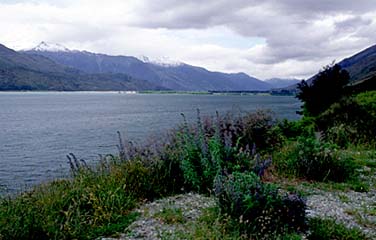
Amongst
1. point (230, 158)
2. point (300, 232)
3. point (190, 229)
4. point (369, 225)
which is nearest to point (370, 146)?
point (230, 158)

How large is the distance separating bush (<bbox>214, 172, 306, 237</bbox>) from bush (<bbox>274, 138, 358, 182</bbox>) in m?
3.25

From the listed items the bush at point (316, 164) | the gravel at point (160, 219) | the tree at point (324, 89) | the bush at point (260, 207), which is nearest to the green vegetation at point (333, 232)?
the bush at point (260, 207)

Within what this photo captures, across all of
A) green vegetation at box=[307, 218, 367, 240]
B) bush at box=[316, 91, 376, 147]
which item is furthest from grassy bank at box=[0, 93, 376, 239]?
bush at box=[316, 91, 376, 147]

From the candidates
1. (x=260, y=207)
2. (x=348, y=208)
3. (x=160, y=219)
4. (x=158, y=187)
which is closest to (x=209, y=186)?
(x=158, y=187)

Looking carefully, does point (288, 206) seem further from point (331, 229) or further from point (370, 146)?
point (370, 146)

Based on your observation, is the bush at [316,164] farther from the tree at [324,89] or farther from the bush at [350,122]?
the tree at [324,89]

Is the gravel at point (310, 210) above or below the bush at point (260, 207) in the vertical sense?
below

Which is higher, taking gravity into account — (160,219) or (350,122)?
(350,122)

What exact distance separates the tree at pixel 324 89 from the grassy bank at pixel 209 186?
30.5 feet

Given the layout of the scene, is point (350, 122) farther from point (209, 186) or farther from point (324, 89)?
point (209, 186)

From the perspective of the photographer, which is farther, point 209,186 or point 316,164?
point 316,164

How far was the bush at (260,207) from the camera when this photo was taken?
17.3 ft

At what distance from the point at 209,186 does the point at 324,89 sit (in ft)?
50.9

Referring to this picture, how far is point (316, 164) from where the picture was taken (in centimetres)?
873
